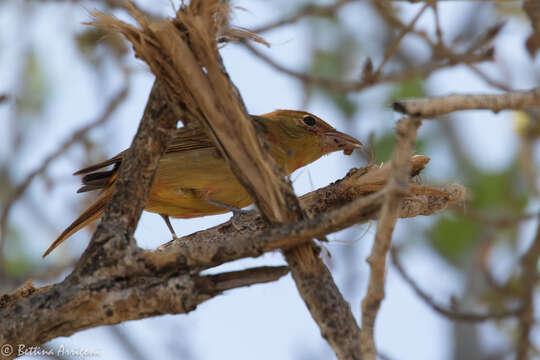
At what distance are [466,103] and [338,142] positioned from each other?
292cm

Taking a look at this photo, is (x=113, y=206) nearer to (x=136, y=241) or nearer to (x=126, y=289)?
(x=136, y=241)

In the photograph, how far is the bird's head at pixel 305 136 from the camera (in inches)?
199

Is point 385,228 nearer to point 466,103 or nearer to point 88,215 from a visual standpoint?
point 466,103

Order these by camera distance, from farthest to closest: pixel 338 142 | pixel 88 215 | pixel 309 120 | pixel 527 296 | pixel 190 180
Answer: pixel 527 296 → pixel 309 120 → pixel 338 142 → pixel 190 180 → pixel 88 215

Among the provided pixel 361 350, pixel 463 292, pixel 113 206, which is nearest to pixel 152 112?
pixel 113 206

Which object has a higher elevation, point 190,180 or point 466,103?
point 190,180

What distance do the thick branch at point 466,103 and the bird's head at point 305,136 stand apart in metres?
2.81

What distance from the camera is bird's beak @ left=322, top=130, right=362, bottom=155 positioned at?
5.00 metres

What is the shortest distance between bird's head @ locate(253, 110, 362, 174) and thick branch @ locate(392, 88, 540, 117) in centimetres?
281

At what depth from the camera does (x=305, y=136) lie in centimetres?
515

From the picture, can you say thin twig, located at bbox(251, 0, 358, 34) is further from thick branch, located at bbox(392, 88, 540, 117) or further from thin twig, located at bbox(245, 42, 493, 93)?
thick branch, located at bbox(392, 88, 540, 117)

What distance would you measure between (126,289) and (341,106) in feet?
28.5

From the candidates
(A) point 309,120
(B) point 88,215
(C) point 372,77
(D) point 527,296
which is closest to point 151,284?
(B) point 88,215

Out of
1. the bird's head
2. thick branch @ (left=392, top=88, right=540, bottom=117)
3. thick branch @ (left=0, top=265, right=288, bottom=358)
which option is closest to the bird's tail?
the bird's head
